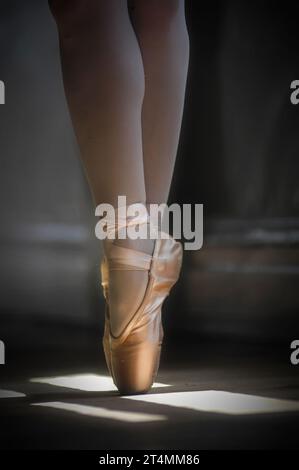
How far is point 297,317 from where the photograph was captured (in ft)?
4.22

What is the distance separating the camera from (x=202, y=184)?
141cm

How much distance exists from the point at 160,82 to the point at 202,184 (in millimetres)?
523

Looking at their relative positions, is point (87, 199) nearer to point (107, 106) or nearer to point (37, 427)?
point (107, 106)

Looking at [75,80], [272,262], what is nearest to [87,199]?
[272,262]

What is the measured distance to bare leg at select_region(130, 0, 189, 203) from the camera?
88 centimetres

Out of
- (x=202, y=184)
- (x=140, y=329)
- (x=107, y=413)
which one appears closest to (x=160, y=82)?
(x=140, y=329)

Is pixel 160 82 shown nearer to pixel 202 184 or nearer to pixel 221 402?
pixel 221 402

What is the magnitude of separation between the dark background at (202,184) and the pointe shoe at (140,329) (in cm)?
47

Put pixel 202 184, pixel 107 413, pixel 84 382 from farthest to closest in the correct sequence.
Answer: pixel 202 184 < pixel 84 382 < pixel 107 413

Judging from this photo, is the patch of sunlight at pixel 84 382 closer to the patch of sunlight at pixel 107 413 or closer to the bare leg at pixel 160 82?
the patch of sunlight at pixel 107 413

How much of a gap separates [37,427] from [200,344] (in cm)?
59

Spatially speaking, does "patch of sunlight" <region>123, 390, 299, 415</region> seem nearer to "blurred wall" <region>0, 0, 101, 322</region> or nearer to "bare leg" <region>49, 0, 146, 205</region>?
"bare leg" <region>49, 0, 146, 205</region>

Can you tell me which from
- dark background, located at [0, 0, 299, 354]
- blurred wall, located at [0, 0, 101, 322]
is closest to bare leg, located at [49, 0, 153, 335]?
dark background, located at [0, 0, 299, 354]

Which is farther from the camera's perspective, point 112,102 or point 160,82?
point 160,82
